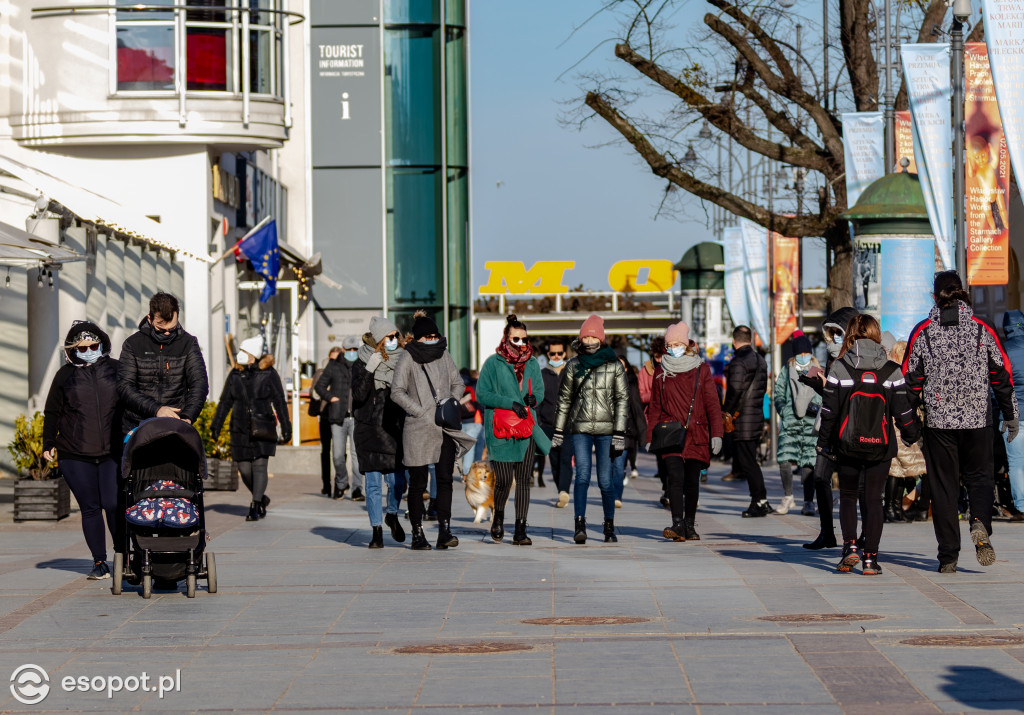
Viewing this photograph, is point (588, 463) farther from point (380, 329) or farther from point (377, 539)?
point (380, 329)

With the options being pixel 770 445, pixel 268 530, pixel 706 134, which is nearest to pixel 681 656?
pixel 268 530

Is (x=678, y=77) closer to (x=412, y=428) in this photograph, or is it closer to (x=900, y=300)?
(x=900, y=300)

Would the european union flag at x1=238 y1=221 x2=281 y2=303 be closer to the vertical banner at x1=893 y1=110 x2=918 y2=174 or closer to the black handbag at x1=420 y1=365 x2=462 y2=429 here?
the vertical banner at x1=893 y1=110 x2=918 y2=174

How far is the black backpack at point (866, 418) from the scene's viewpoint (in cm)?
1139

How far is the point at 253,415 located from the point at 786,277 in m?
18.2

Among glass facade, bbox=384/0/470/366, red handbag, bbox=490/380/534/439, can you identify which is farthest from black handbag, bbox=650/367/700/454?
glass facade, bbox=384/0/470/366

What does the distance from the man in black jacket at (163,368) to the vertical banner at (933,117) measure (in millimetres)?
9748

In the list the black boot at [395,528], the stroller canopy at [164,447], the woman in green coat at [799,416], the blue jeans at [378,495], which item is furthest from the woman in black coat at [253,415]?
the stroller canopy at [164,447]

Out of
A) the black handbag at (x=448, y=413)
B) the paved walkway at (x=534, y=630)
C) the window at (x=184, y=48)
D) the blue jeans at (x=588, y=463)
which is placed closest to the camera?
the paved walkway at (x=534, y=630)

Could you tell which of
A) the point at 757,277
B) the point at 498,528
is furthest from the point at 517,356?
the point at 757,277

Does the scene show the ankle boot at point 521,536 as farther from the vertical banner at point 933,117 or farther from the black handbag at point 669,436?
the vertical banner at point 933,117

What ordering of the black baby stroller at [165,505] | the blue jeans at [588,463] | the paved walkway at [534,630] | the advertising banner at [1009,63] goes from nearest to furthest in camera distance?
1. the paved walkway at [534,630]
2. the black baby stroller at [165,505]
3. the blue jeans at [588,463]
4. the advertising banner at [1009,63]

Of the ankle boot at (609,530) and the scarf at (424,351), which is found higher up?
the scarf at (424,351)

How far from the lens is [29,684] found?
24.8 feet
